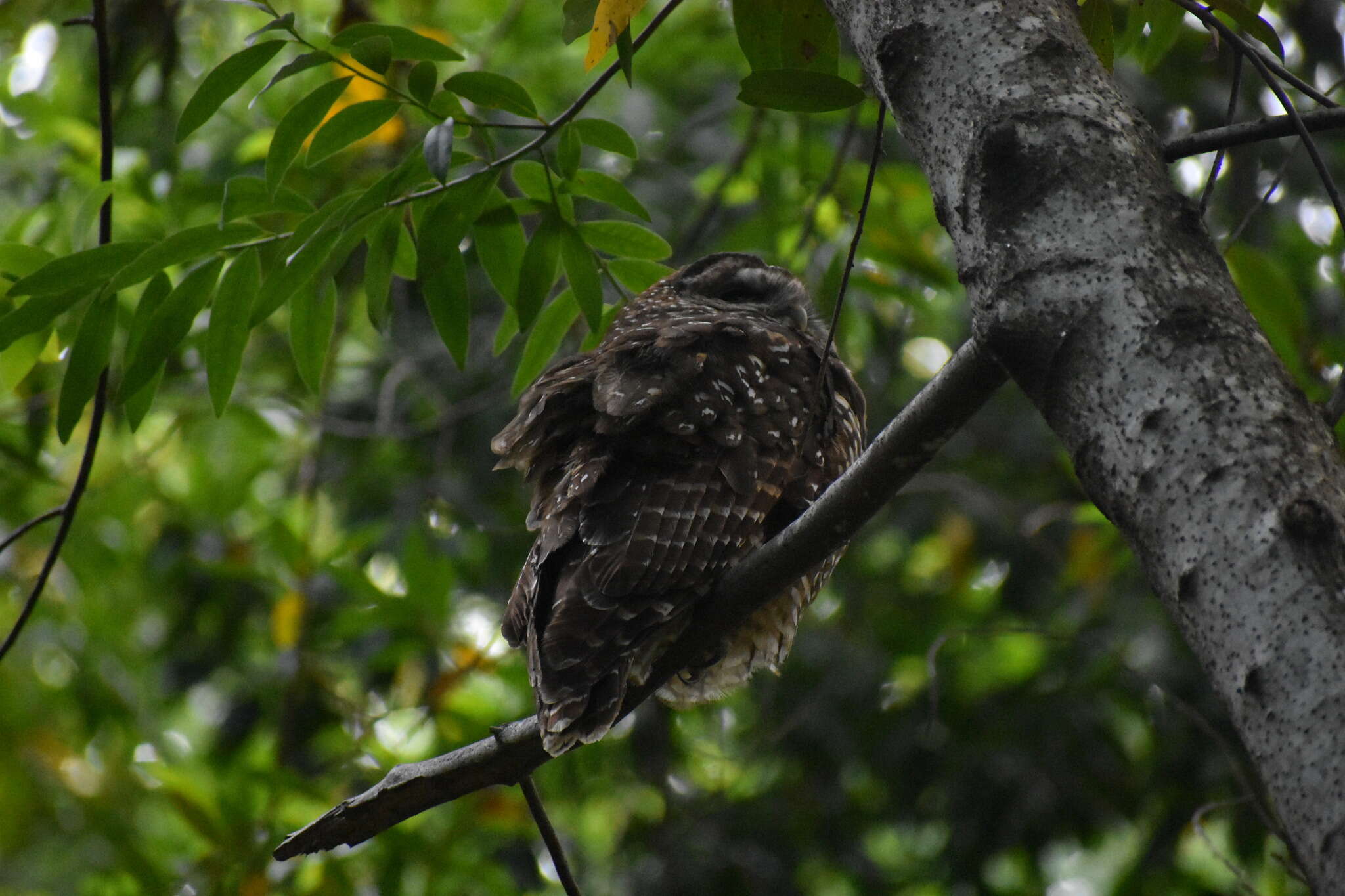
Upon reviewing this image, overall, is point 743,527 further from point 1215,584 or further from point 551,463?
point 1215,584

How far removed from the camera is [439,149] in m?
1.68

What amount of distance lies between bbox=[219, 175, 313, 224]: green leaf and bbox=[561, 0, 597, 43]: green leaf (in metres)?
0.57

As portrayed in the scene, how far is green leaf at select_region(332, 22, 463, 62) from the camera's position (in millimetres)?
1865

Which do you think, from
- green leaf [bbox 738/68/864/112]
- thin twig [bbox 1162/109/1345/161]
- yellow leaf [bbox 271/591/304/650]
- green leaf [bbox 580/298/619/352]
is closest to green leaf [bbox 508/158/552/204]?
green leaf [bbox 580/298/619/352]

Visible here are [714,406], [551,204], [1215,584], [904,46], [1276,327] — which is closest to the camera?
[1215,584]

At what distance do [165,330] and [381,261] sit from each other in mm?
390

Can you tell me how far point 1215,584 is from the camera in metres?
0.91

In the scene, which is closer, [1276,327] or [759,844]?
[1276,327]

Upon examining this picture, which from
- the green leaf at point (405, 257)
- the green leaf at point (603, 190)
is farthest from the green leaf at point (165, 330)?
the green leaf at point (603, 190)

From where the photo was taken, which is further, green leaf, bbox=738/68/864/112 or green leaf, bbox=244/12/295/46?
green leaf, bbox=244/12/295/46

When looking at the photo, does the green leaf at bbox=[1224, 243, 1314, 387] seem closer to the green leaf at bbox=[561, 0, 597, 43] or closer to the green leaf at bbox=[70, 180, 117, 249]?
the green leaf at bbox=[561, 0, 597, 43]

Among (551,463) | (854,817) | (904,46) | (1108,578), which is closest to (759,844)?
(854,817)

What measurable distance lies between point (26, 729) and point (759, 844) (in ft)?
11.5

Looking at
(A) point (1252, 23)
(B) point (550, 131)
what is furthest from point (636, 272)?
(A) point (1252, 23)
